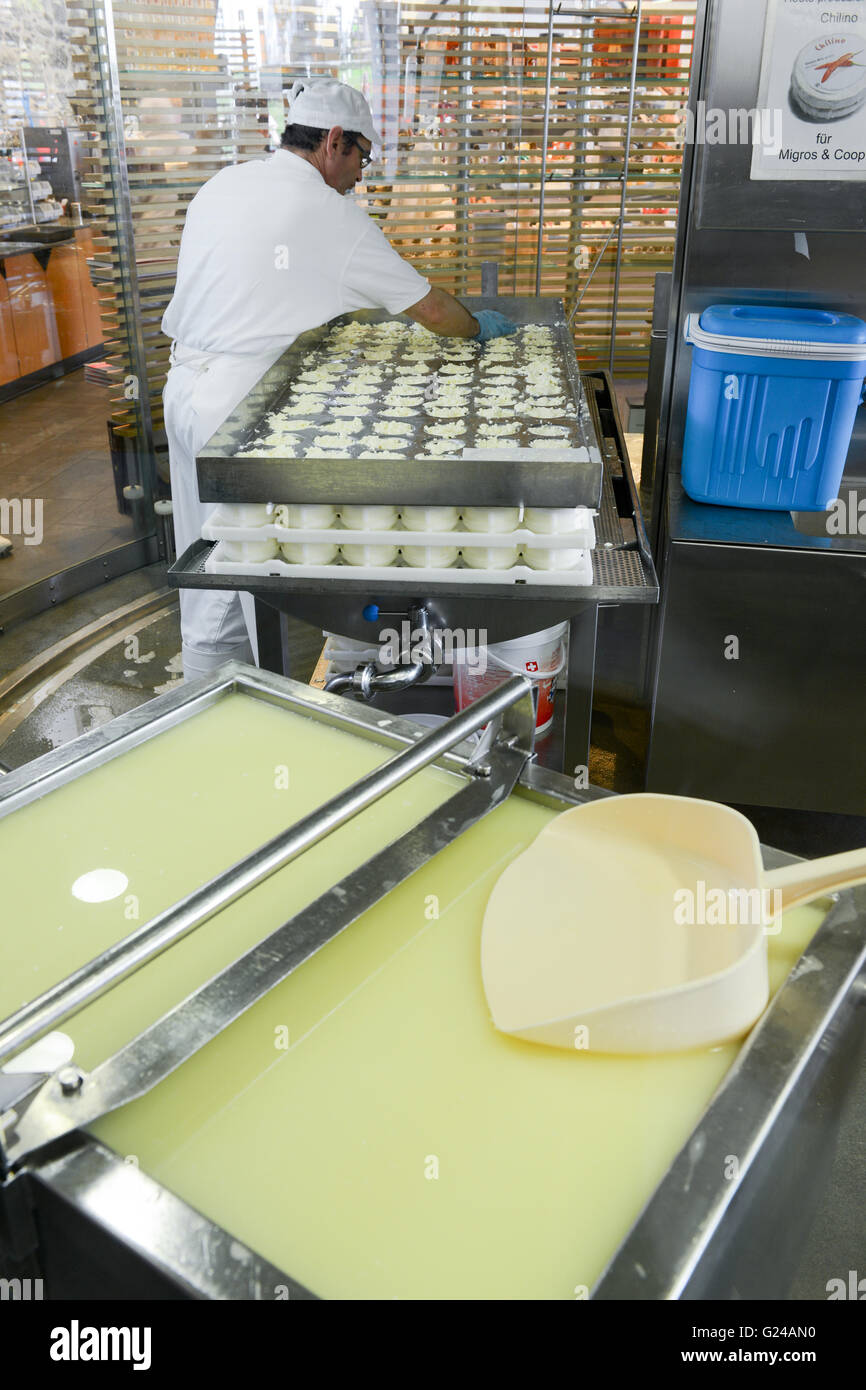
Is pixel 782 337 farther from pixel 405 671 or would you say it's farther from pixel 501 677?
pixel 405 671

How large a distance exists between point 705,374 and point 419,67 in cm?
239

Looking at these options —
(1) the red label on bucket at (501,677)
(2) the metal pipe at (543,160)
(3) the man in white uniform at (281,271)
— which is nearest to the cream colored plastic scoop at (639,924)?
(1) the red label on bucket at (501,677)

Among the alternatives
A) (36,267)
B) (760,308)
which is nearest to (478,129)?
(36,267)

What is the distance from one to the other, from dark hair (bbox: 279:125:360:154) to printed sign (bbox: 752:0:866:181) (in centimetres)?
113

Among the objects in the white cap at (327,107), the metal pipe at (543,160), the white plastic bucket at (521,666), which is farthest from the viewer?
the metal pipe at (543,160)

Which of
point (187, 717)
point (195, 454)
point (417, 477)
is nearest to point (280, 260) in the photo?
point (195, 454)

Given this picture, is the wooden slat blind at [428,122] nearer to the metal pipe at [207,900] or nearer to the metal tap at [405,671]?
the metal tap at [405,671]

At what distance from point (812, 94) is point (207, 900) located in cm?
230

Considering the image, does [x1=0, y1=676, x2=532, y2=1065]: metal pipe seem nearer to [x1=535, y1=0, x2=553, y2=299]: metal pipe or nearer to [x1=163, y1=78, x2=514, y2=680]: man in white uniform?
[x1=163, y1=78, x2=514, y2=680]: man in white uniform

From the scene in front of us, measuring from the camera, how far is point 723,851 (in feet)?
3.60

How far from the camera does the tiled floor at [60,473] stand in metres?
3.92

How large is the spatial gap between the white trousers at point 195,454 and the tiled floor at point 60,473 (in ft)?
3.29

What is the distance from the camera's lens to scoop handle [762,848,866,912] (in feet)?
3.28
